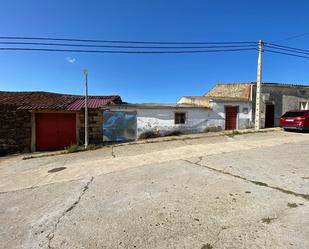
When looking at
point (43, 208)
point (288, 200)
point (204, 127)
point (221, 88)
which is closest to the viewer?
point (288, 200)

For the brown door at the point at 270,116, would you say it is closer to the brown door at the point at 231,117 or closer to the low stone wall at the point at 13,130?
the brown door at the point at 231,117

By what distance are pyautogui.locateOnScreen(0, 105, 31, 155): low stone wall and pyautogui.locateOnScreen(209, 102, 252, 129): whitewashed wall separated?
13524 millimetres

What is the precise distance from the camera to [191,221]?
3824mm

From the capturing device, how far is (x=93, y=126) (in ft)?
50.6

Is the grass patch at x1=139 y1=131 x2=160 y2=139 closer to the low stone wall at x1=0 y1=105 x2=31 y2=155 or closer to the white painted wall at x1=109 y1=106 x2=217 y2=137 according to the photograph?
the white painted wall at x1=109 y1=106 x2=217 y2=137

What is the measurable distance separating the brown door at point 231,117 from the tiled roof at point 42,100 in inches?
363

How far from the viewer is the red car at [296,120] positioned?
52.1ft

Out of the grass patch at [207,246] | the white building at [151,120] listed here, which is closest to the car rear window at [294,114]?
the white building at [151,120]

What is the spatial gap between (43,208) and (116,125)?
449 inches

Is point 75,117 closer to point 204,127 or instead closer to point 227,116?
point 204,127

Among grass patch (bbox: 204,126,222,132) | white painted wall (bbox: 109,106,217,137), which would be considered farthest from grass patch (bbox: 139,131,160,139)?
grass patch (bbox: 204,126,222,132)

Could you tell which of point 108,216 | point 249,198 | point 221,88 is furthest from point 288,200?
point 221,88

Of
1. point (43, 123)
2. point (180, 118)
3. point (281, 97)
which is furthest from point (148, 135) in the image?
point (281, 97)

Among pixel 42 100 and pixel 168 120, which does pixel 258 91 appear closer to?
pixel 168 120
